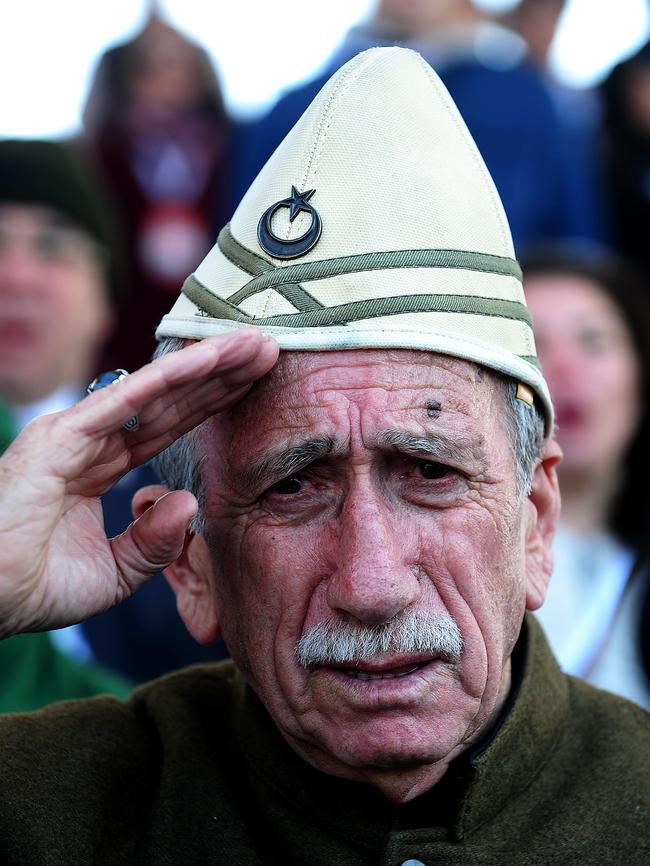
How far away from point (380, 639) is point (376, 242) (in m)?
0.96

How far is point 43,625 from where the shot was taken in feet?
10.2

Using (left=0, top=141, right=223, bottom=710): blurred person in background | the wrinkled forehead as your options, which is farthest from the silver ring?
(left=0, top=141, right=223, bottom=710): blurred person in background

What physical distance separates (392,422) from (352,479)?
0.54 feet

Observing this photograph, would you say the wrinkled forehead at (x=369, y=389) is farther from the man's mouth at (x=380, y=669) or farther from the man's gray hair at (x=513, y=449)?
the man's mouth at (x=380, y=669)

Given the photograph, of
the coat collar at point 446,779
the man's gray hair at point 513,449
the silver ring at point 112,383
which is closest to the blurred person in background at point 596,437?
the coat collar at point 446,779

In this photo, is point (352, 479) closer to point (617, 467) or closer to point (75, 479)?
point (75, 479)

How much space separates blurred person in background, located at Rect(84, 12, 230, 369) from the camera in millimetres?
7824

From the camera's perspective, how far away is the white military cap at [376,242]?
3209 mm

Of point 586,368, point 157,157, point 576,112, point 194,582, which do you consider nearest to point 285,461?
point 194,582

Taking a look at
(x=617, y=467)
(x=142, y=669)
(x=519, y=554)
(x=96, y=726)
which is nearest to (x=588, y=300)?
(x=617, y=467)

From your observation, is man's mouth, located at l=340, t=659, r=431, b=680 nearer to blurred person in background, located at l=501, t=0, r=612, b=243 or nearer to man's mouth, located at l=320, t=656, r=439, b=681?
man's mouth, located at l=320, t=656, r=439, b=681

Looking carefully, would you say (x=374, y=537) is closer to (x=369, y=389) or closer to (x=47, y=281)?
(x=369, y=389)

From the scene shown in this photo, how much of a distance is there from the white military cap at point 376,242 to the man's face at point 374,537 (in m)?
0.09

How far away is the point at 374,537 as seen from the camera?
3.05m
